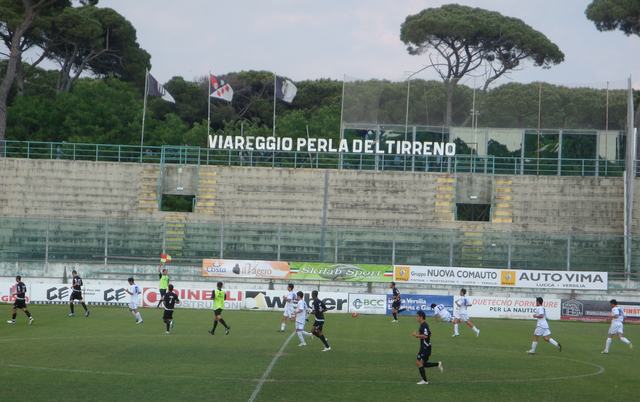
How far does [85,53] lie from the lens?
91.9 meters

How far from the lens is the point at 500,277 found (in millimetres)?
52000

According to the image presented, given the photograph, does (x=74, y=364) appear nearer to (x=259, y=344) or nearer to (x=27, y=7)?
(x=259, y=344)

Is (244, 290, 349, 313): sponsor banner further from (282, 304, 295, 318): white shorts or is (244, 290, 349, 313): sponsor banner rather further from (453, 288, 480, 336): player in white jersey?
(282, 304, 295, 318): white shorts

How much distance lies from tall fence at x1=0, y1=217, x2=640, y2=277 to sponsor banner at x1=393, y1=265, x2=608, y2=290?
1.40m

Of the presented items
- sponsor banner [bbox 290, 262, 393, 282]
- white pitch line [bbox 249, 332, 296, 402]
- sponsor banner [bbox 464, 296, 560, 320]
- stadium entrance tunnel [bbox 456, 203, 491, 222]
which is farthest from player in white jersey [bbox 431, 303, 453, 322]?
stadium entrance tunnel [bbox 456, 203, 491, 222]

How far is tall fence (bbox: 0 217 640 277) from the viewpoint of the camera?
175 ft

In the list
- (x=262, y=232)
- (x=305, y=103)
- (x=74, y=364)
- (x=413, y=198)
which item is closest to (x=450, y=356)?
(x=74, y=364)

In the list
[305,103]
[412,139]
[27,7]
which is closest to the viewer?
[412,139]

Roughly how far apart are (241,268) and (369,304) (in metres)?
7.75

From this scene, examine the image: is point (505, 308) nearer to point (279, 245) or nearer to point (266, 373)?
point (279, 245)

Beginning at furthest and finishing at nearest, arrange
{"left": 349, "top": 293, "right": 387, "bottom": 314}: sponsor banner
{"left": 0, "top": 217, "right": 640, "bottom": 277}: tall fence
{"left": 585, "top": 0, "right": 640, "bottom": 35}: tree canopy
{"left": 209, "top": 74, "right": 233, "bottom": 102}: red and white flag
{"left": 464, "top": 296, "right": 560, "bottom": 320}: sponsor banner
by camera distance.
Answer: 1. {"left": 585, "top": 0, "right": 640, "bottom": 35}: tree canopy
2. {"left": 209, "top": 74, "right": 233, "bottom": 102}: red and white flag
3. {"left": 0, "top": 217, "right": 640, "bottom": 277}: tall fence
4. {"left": 464, "top": 296, "right": 560, "bottom": 320}: sponsor banner
5. {"left": 349, "top": 293, "right": 387, "bottom": 314}: sponsor banner

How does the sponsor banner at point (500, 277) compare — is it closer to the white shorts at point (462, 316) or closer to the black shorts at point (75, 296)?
the white shorts at point (462, 316)

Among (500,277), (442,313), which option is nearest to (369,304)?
(442,313)

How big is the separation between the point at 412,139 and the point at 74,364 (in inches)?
1598
